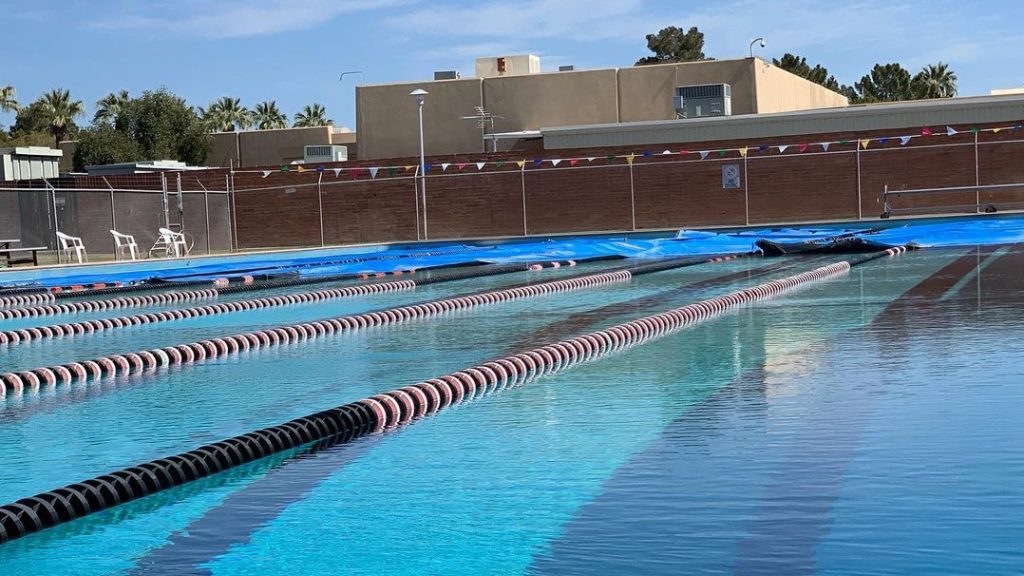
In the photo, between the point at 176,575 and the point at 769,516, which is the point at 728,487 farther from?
the point at 176,575

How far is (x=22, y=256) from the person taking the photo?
24.4 meters

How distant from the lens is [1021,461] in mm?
4559

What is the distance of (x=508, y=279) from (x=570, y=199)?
49.1ft

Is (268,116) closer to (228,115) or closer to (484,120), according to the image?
(228,115)

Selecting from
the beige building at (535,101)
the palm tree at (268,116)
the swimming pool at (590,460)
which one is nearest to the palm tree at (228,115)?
the palm tree at (268,116)

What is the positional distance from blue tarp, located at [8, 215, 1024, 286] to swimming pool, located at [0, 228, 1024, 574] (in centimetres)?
1125

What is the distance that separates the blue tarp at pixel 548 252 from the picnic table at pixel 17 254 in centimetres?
109

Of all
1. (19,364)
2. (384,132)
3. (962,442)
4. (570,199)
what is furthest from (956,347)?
(384,132)

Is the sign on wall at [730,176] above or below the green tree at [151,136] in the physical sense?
below

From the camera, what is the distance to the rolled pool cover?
14.3 ft

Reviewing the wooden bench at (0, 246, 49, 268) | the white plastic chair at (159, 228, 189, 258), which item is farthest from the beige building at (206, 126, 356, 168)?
the wooden bench at (0, 246, 49, 268)

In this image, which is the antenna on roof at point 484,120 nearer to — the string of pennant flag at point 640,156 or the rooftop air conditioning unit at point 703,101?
the rooftop air conditioning unit at point 703,101

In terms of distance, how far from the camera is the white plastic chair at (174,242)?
85.3 ft

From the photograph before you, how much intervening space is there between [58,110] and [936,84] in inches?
2105
